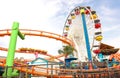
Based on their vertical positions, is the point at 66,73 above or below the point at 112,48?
below

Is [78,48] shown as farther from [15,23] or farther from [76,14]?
[15,23]

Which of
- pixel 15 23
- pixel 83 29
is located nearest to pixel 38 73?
pixel 15 23

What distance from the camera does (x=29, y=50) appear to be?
3275 centimetres

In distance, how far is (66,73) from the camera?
16203 millimetres

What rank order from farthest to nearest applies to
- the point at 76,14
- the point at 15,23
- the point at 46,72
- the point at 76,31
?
the point at 76,14 < the point at 76,31 < the point at 46,72 < the point at 15,23

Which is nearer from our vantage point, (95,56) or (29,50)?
(95,56)

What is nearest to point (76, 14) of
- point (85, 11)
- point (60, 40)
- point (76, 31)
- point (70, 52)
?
point (85, 11)

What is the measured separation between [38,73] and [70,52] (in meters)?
16.9

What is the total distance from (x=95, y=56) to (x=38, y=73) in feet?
42.0

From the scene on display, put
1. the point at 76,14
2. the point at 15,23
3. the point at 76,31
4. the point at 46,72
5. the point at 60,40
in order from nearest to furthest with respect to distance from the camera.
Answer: the point at 15,23, the point at 46,72, the point at 60,40, the point at 76,31, the point at 76,14

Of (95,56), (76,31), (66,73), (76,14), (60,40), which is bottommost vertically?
(66,73)

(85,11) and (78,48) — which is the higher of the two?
(85,11)

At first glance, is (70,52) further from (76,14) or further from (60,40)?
(60,40)

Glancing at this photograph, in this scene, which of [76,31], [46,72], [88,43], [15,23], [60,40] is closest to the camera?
[15,23]
